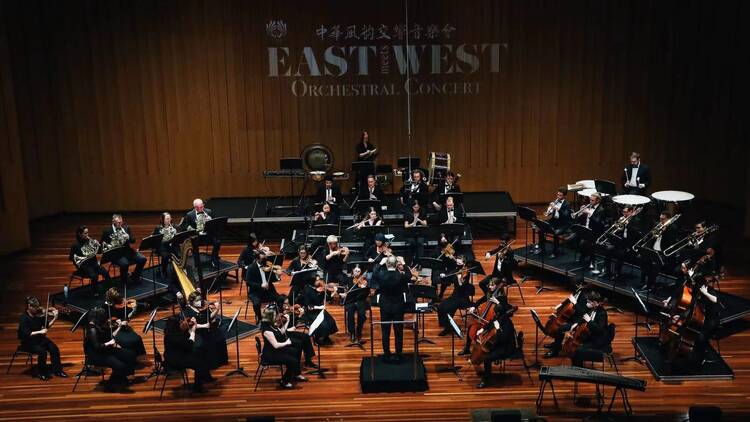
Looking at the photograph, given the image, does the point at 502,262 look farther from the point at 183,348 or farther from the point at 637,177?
the point at 183,348

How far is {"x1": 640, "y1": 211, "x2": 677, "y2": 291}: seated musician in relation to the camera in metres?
12.0

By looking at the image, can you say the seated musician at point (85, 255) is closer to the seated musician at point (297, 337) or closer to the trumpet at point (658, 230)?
the seated musician at point (297, 337)

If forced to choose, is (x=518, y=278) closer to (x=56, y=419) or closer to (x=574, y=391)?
(x=574, y=391)

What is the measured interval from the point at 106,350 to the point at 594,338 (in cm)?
584

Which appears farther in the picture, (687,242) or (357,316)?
(687,242)

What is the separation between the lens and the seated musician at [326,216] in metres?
14.3

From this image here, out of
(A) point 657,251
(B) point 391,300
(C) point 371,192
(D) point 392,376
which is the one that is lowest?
(D) point 392,376

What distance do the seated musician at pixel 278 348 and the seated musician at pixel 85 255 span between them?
4.04m

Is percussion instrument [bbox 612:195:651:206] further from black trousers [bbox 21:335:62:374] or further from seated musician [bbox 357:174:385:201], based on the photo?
black trousers [bbox 21:335:62:374]

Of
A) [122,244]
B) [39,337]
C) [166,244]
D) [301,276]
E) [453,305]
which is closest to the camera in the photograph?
[39,337]

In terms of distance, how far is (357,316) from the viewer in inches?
451

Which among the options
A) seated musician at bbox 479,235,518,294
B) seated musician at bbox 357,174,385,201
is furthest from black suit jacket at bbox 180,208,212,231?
seated musician at bbox 479,235,518,294

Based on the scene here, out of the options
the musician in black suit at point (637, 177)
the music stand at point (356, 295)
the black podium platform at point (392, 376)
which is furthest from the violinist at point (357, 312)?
the musician in black suit at point (637, 177)

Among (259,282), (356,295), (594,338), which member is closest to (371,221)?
(259,282)
